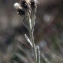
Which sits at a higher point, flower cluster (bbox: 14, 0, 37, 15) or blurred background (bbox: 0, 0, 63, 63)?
blurred background (bbox: 0, 0, 63, 63)

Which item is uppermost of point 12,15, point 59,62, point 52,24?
point 12,15

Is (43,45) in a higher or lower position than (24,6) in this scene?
higher

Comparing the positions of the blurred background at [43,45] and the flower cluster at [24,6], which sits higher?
the blurred background at [43,45]

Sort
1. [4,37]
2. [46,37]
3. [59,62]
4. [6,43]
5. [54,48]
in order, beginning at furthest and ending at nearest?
[4,37] → [6,43] → [46,37] → [54,48] → [59,62]

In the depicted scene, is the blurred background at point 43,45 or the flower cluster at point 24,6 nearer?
the flower cluster at point 24,6

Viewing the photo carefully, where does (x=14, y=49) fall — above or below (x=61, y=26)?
below

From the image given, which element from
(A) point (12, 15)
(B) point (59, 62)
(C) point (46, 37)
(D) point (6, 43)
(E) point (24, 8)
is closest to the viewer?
Answer: (E) point (24, 8)

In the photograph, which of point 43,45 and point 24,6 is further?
point 43,45

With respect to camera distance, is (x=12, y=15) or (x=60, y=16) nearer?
(x=60, y=16)

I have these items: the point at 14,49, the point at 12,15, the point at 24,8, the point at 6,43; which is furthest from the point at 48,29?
the point at 12,15

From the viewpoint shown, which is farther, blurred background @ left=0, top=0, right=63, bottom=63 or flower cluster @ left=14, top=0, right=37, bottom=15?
blurred background @ left=0, top=0, right=63, bottom=63

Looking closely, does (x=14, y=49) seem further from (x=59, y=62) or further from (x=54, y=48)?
(x=59, y=62)
